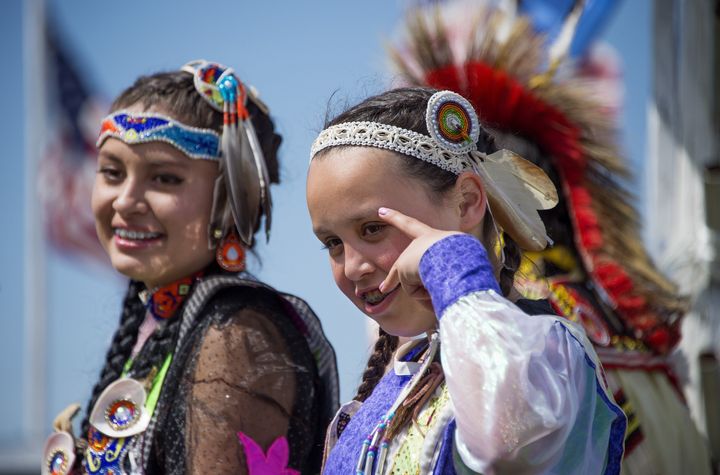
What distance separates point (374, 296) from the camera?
5.48ft

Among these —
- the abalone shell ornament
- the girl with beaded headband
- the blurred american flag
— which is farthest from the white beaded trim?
the blurred american flag

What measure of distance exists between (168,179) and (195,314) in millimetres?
380

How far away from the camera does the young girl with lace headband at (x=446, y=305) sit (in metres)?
1.37

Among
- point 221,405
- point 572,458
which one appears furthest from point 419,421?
point 221,405

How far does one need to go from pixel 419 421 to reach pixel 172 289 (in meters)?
1.07

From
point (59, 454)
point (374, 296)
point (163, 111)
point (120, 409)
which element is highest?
point (163, 111)

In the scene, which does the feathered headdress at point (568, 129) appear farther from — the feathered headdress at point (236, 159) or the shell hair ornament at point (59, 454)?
the shell hair ornament at point (59, 454)

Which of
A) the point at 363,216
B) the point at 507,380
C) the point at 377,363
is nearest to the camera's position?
the point at 507,380

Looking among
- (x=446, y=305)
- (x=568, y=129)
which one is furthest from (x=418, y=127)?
(x=568, y=129)

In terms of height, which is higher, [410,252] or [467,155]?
[467,155]

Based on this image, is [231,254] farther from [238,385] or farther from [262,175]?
[238,385]

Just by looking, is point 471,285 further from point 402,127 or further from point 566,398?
point 402,127

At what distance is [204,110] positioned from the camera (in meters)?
2.53

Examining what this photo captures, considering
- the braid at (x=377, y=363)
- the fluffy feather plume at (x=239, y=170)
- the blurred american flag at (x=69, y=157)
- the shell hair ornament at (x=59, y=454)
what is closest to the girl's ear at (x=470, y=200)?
the braid at (x=377, y=363)
